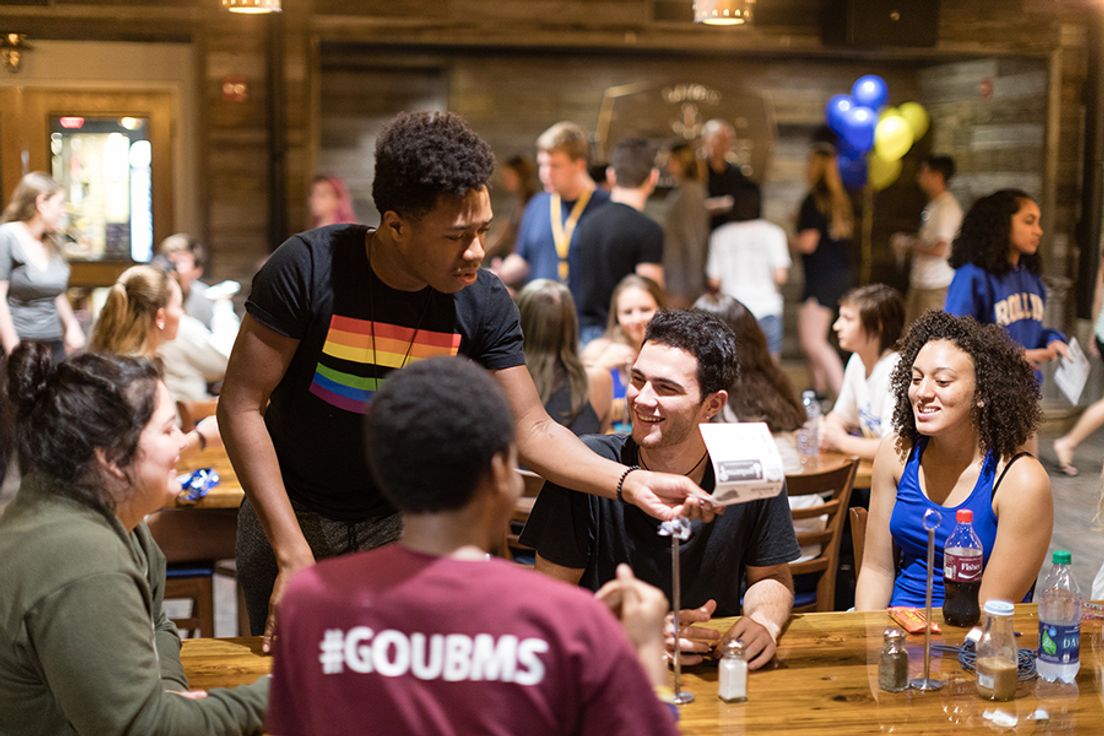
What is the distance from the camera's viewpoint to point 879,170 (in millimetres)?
10133

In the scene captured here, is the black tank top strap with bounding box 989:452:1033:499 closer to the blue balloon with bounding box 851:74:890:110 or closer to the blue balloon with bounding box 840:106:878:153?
the blue balloon with bounding box 840:106:878:153

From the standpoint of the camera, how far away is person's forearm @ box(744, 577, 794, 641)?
8.14 feet

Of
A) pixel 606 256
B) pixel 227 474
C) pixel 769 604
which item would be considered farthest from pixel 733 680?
pixel 606 256

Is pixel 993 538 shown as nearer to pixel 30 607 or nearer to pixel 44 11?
pixel 30 607

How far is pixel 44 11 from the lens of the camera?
8.03m

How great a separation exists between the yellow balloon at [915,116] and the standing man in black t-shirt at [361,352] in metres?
8.02

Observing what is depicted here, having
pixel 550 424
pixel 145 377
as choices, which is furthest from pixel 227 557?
pixel 145 377

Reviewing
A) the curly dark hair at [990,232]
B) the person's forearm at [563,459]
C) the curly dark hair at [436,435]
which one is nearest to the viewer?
the curly dark hair at [436,435]

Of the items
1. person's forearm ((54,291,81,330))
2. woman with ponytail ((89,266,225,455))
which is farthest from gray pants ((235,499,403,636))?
person's forearm ((54,291,81,330))

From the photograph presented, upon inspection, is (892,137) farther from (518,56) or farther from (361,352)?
(361,352)

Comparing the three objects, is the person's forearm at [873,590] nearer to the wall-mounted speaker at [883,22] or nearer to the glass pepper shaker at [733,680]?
the glass pepper shaker at [733,680]

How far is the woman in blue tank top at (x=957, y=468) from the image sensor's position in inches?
112

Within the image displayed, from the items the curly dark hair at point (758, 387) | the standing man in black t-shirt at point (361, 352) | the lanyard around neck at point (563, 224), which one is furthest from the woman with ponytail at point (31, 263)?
the standing man in black t-shirt at point (361, 352)

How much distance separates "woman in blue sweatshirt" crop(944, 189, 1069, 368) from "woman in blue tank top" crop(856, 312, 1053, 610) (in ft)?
8.25
